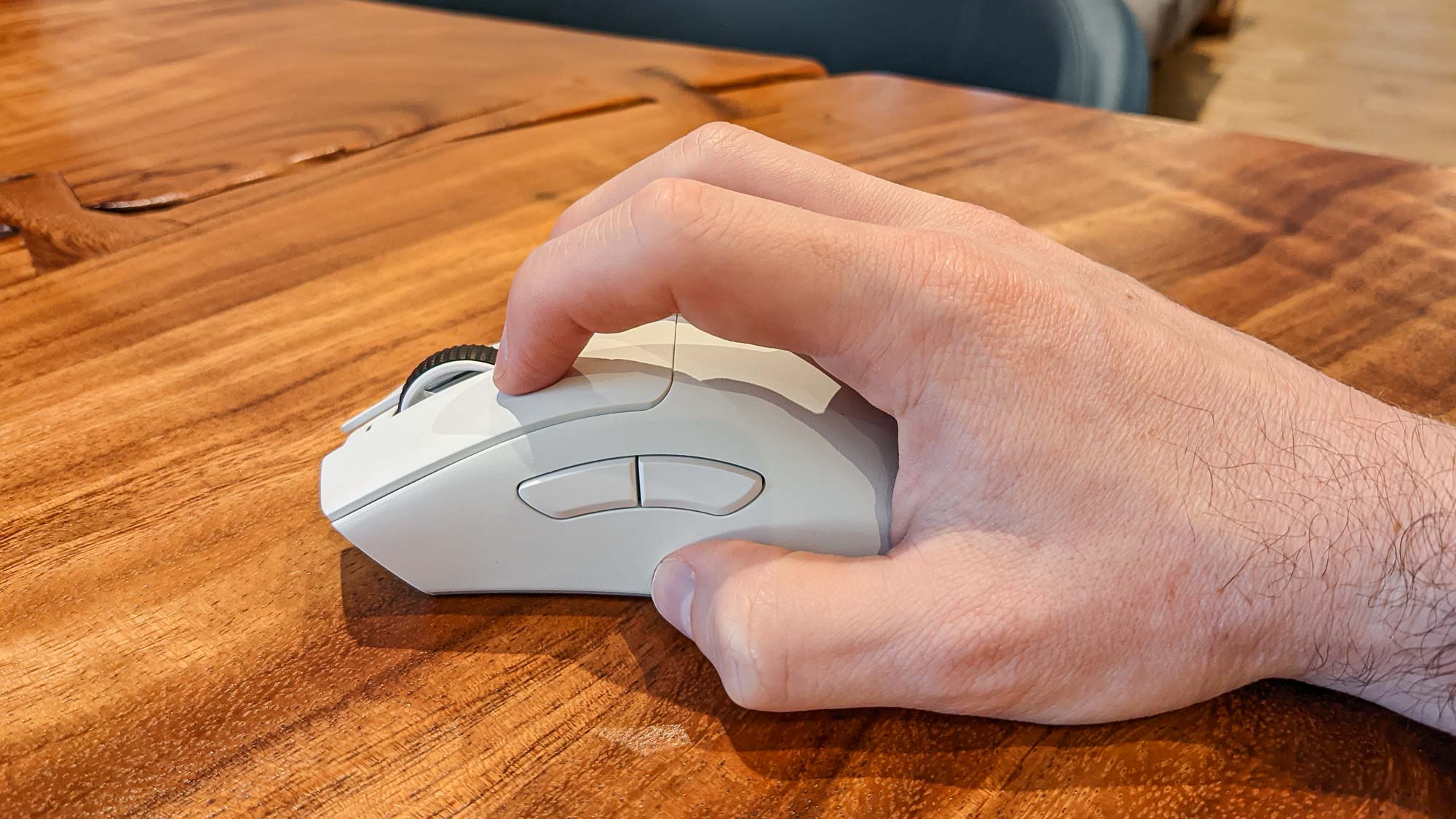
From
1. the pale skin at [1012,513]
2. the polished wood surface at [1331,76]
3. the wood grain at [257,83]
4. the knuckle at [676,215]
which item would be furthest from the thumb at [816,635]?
the polished wood surface at [1331,76]

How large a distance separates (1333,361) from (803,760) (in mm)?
436

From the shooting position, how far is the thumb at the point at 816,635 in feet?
1.18

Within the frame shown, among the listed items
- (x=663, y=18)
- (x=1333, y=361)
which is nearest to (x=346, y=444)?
(x=1333, y=361)

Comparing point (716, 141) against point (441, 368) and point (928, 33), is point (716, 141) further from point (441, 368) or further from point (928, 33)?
point (928, 33)

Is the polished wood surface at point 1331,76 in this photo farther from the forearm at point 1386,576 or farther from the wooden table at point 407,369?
the forearm at point 1386,576

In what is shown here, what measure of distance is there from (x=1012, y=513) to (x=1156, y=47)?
7.90 feet

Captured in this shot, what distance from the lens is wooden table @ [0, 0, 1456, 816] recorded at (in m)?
0.35

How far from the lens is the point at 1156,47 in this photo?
2.38 metres

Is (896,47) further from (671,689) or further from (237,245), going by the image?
(671,689)

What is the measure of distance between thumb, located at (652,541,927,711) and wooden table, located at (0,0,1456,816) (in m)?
0.02

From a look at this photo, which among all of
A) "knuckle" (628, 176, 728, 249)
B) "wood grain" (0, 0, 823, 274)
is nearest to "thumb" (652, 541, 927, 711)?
"knuckle" (628, 176, 728, 249)

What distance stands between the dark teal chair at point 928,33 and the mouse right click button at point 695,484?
835 mm

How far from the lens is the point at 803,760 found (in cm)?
36

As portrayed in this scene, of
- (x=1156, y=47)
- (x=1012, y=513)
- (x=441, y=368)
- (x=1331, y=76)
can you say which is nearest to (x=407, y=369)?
(x=441, y=368)
